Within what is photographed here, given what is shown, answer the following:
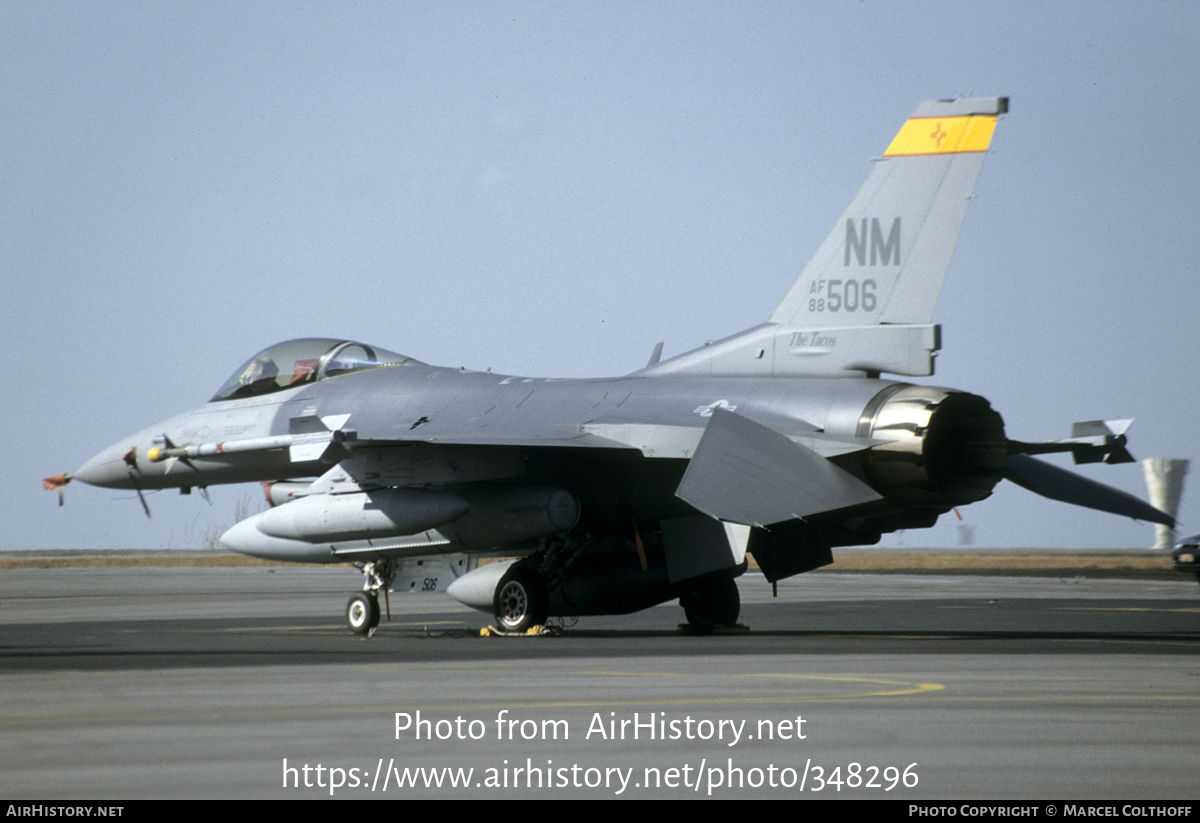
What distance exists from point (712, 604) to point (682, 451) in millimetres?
2974

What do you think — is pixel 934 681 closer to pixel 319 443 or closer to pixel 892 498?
pixel 892 498

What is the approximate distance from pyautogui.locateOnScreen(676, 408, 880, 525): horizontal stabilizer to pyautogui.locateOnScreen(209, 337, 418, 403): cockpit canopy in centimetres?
733

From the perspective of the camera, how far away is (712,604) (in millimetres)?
17547

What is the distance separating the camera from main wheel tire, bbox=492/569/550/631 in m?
16.9

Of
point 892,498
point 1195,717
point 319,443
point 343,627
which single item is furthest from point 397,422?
point 1195,717

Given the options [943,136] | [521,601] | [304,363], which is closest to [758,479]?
[521,601]

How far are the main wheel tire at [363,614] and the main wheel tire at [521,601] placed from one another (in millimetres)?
1710

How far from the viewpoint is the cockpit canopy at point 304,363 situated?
20016 mm

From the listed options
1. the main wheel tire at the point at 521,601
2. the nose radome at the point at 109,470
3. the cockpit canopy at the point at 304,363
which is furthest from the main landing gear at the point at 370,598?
the nose radome at the point at 109,470

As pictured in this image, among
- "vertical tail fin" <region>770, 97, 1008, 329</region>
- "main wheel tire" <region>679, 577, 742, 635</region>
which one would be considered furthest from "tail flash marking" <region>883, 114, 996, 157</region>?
"main wheel tire" <region>679, 577, 742, 635</region>

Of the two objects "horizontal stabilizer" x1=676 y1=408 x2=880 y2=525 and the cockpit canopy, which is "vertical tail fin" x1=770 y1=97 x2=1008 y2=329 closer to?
"horizontal stabilizer" x1=676 y1=408 x2=880 y2=525

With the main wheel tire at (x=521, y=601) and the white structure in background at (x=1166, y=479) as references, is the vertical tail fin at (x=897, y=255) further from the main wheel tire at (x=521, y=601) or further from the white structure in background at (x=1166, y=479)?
the white structure in background at (x=1166, y=479)

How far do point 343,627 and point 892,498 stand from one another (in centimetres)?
829

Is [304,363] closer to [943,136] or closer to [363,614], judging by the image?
[363,614]
